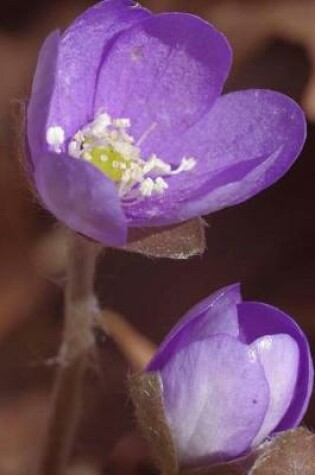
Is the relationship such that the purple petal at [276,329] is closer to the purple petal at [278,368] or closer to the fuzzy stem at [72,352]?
the purple petal at [278,368]

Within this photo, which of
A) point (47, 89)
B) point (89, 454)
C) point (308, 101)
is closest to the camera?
point (47, 89)

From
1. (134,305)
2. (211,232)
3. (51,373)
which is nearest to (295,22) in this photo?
(211,232)

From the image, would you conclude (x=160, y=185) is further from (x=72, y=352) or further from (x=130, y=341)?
(x=130, y=341)

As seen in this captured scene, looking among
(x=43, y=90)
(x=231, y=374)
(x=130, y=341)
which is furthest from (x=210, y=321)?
(x=130, y=341)

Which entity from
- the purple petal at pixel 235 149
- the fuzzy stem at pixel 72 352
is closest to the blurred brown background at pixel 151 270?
the fuzzy stem at pixel 72 352

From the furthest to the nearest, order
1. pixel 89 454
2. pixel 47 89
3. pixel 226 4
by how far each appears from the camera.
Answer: pixel 226 4, pixel 89 454, pixel 47 89

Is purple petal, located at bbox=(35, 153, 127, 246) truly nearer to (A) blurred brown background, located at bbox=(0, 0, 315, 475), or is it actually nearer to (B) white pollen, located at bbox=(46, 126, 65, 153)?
(B) white pollen, located at bbox=(46, 126, 65, 153)

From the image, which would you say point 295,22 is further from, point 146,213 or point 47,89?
point 47,89

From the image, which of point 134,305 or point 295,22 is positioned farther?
point 295,22
